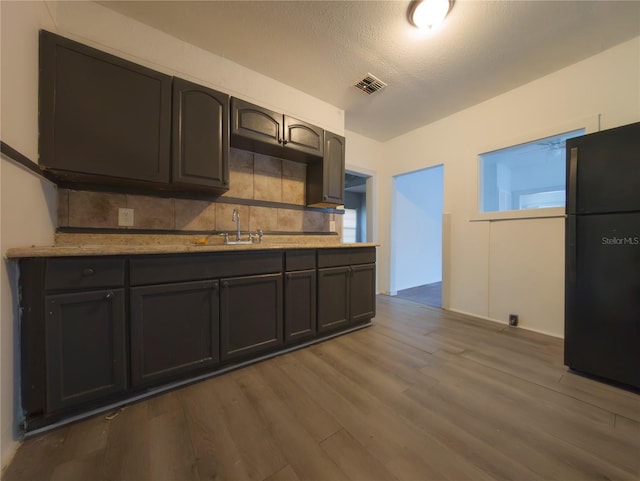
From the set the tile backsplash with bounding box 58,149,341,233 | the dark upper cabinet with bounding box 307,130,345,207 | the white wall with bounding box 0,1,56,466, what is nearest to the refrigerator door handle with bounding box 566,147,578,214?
the dark upper cabinet with bounding box 307,130,345,207

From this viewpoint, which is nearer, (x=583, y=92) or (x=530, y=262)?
(x=583, y=92)

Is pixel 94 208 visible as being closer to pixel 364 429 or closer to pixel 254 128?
pixel 254 128

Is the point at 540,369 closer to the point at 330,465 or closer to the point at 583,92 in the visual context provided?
the point at 330,465

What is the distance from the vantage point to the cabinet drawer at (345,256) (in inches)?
84.3

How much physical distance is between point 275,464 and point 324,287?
130 cm

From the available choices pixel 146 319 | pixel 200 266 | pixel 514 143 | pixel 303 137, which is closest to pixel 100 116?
pixel 200 266

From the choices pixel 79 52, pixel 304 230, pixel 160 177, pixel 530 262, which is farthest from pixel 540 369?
pixel 79 52

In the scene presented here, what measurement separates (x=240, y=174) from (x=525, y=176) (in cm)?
318

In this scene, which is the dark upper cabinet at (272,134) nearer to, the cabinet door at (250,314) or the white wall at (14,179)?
the white wall at (14,179)

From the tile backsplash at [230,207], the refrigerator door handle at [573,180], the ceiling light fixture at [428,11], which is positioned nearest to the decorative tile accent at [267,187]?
the tile backsplash at [230,207]

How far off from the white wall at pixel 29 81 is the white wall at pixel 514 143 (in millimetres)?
3007

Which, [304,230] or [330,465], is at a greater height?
[304,230]

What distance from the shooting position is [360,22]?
1.81 m

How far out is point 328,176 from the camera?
8.36 feet
